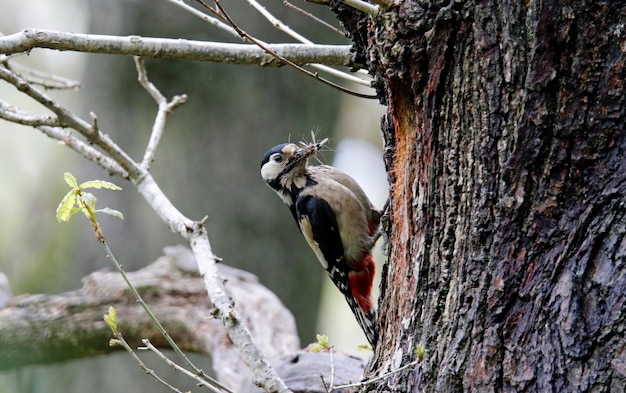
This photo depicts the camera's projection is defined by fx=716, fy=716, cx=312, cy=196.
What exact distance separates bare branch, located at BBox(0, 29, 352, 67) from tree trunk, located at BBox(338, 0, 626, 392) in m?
0.30

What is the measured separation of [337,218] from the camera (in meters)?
3.71

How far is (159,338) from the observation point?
385 centimetres

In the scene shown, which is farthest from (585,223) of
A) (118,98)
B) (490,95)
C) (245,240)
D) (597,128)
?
(118,98)

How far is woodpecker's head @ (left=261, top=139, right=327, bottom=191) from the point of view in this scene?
12.3ft

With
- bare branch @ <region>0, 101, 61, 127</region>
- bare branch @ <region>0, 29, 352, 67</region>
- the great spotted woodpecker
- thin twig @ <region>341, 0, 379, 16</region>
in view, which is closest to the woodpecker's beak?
the great spotted woodpecker

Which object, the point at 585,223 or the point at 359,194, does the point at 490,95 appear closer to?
the point at 585,223

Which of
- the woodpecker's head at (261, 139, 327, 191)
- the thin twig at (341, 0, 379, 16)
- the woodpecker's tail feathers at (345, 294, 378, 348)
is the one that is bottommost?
the woodpecker's tail feathers at (345, 294, 378, 348)

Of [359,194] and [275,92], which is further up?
[275,92]

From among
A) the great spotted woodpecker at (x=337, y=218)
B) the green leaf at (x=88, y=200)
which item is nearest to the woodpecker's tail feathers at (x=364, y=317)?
the great spotted woodpecker at (x=337, y=218)

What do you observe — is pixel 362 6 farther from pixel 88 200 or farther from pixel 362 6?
pixel 88 200

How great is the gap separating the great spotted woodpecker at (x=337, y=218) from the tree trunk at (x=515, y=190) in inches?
71.6

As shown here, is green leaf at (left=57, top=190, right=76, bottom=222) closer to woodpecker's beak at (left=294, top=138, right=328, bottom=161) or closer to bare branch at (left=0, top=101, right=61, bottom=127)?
bare branch at (left=0, top=101, right=61, bottom=127)

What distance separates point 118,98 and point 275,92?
1.25m

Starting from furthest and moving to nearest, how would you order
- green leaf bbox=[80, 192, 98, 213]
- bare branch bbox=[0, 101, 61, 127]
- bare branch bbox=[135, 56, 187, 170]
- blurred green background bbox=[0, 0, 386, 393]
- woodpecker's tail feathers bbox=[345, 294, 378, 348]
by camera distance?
blurred green background bbox=[0, 0, 386, 393] < woodpecker's tail feathers bbox=[345, 294, 378, 348] < bare branch bbox=[135, 56, 187, 170] < bare branch bbox=[0, 101, 61, 127] < green leaf bbox=[80, 192, 98, 213]
